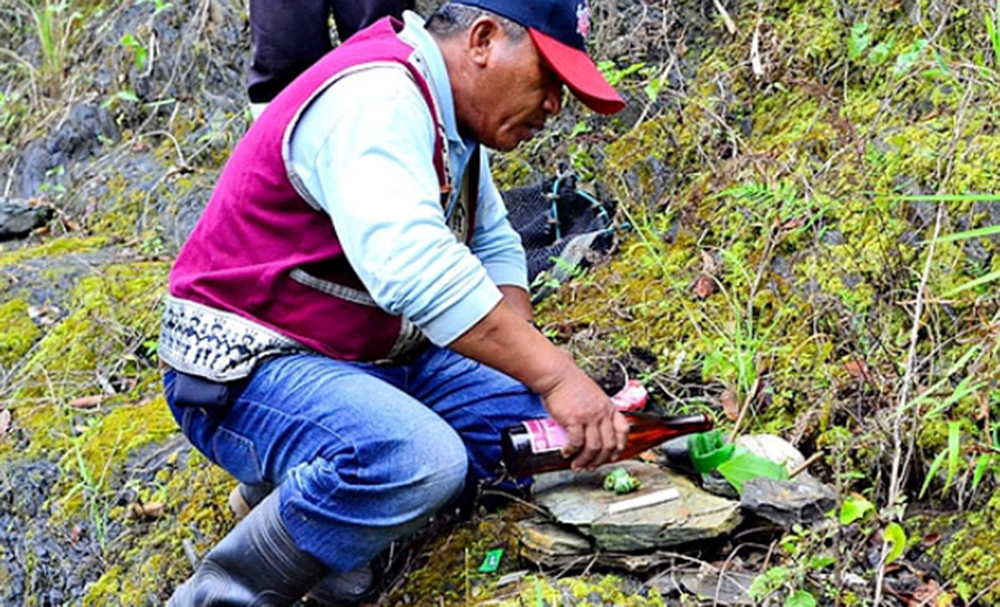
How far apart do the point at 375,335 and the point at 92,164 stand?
4.21m

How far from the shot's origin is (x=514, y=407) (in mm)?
3096

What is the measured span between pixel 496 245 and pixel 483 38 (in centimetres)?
84

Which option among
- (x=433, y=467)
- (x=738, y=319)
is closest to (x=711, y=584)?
(x=433, y=467)

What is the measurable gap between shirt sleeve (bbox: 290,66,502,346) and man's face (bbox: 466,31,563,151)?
21cm

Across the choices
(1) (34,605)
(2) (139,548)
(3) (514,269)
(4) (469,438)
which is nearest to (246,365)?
(4) (469,438)

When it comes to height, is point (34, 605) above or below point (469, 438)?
below

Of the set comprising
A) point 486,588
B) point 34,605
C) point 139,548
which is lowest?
point 34,605

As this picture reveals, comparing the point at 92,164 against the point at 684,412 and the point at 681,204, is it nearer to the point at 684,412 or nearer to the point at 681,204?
the point at 681,204

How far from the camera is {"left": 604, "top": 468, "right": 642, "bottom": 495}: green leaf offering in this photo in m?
2.88

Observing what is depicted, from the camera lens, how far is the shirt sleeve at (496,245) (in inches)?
133

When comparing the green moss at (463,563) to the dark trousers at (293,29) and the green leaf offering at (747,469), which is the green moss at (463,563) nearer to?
the green leaf offering at (747,469)

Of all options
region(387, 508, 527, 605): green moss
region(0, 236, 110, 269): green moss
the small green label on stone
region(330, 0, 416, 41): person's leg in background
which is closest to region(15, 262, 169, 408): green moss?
region(0, 236, 110, 269): green moss

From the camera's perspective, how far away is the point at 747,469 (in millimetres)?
2863

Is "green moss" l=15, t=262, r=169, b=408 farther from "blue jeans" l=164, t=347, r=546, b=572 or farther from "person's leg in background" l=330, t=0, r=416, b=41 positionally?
"blue jeans" l=164, t=347, r=546, b=572
